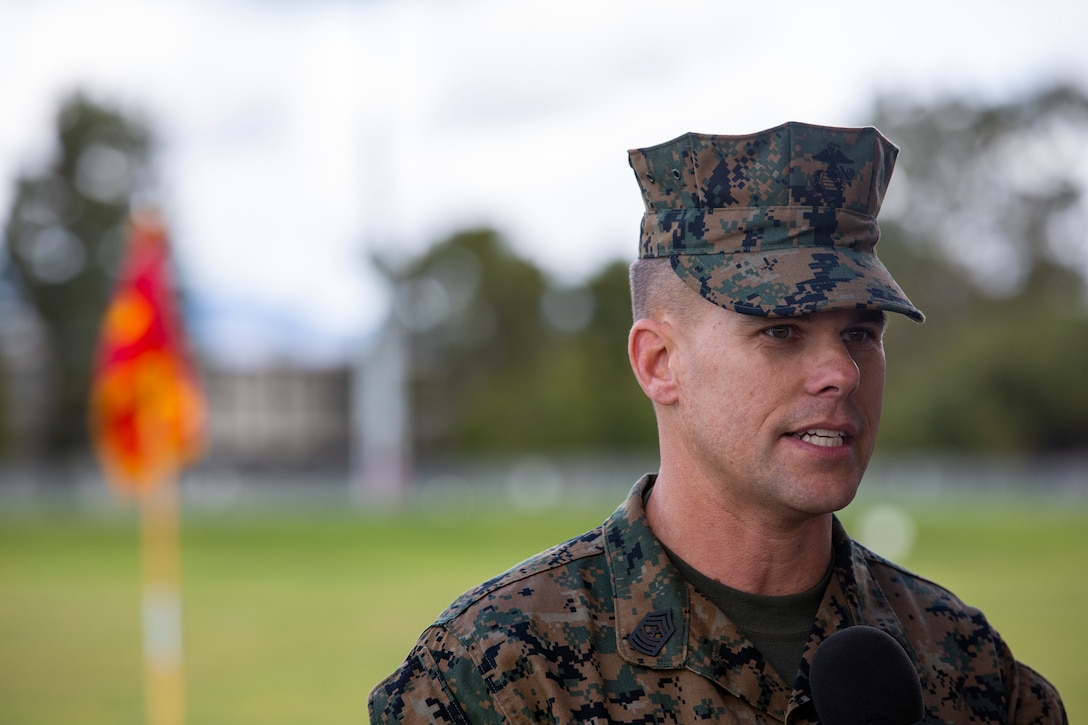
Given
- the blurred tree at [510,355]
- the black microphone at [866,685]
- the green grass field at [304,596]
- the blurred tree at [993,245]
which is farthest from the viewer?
the blurred tree at [510,355]

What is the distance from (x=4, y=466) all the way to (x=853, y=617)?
2067 inches

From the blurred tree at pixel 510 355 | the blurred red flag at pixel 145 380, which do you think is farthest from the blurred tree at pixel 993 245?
the blurred red flag at pixel 145 380

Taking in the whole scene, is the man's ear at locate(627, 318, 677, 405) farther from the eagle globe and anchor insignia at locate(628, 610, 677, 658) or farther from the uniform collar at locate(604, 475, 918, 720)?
the eagle globe and anchor insignia at locate(628, 610, 677, 658)

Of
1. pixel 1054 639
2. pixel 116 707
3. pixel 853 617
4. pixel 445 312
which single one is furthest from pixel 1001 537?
pixel 445 312

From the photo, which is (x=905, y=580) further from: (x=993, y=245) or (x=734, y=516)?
(x=993, y=245)

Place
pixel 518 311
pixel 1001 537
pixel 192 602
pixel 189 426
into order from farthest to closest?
pixel 518 311
pixel 1001 537
pixel 192 602
pixel 189 426

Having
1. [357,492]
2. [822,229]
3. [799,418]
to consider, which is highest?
[822,229]

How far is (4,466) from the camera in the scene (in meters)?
50.6

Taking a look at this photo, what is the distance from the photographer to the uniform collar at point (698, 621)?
237 cm

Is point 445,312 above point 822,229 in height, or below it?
below

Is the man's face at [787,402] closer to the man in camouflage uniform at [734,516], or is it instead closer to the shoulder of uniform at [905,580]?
the man in camouflage uniform at [734,516]

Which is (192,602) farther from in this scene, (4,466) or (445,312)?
(445,312)

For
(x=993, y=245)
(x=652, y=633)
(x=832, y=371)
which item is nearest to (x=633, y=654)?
(x=652, y=633)

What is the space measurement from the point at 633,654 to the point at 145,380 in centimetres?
737
